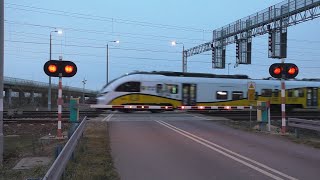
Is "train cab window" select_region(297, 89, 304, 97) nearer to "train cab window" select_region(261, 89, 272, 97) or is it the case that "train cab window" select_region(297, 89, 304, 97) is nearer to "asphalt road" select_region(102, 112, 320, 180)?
"train cab window" select_region(261, 89, 272, 97)

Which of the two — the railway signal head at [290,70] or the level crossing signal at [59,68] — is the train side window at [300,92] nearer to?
the railway signal head at [290,70]

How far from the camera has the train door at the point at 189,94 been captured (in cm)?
4277

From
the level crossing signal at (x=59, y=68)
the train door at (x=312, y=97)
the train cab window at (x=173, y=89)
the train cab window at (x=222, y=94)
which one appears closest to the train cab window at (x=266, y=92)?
the train cab window at (x=222, y=94)

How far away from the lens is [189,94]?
4306cm

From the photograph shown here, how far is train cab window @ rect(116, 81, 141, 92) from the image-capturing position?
40.9 m

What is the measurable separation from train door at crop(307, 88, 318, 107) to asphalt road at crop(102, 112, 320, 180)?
29.4 metres

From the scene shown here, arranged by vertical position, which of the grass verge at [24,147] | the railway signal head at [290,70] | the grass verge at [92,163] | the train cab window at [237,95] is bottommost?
the grass verge at [24,147]

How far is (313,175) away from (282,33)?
35.2 m

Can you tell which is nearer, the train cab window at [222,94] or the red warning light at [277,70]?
the red warning light at [277,70]

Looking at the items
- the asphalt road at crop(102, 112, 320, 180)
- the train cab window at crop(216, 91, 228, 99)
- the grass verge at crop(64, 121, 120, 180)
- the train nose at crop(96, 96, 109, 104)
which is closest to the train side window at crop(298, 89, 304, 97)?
the train cab window at crop(216, 91, 228, 99)

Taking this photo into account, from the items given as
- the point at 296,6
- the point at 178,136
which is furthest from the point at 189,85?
the point at 178,136

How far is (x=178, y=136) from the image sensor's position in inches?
759

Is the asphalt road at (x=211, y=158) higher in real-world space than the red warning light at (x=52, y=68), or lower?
lower

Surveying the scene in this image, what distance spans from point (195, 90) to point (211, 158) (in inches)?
1204
